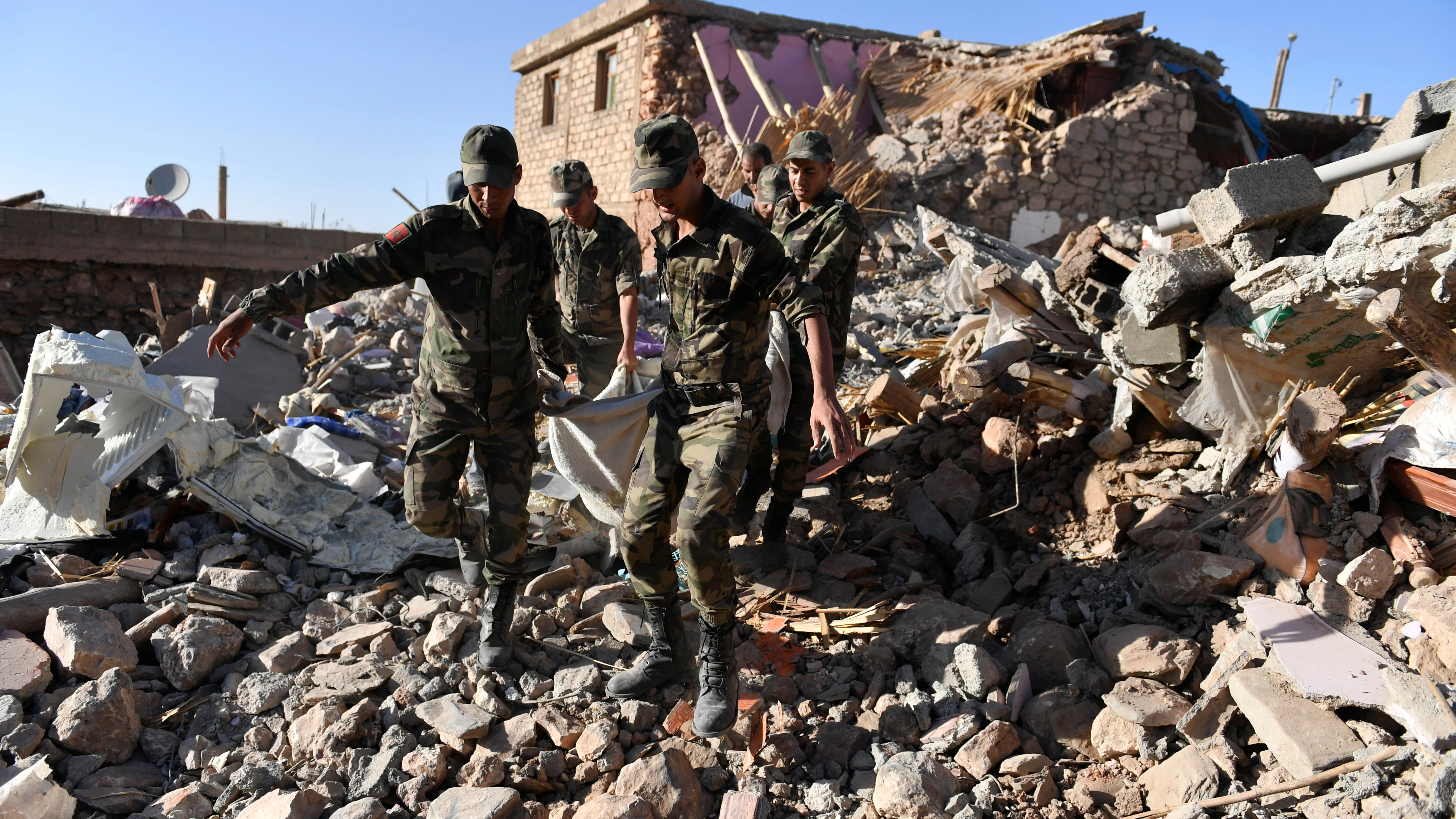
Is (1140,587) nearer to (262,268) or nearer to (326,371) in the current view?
(326,371)

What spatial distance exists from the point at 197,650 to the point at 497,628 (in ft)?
3.62

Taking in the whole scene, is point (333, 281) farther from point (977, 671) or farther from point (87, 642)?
point (977, 671)

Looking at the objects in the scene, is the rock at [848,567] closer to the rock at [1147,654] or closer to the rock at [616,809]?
the rock at [1147,654]

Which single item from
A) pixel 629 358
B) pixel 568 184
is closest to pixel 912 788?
pixel 629 358

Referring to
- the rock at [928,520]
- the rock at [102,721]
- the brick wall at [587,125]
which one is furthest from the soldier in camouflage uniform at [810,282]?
the brick wall at [587,125]

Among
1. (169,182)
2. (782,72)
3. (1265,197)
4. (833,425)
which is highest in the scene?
(782,72)

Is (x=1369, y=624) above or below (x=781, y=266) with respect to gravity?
below

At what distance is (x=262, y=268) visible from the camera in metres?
10.4

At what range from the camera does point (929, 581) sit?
3896 millimetres

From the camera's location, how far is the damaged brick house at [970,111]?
11070 millimetres

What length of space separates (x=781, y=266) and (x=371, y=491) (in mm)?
2914

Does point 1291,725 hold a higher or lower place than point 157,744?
higher

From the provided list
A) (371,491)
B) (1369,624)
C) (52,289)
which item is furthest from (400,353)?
(1369,624)

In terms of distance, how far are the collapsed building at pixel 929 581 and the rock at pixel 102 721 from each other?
13 millimetres
